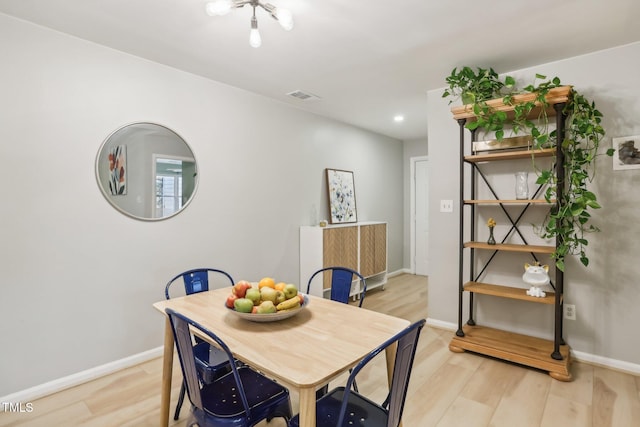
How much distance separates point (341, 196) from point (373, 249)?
35.5 inches

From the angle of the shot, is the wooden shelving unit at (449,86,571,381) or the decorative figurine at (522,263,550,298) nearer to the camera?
the wooden shelving unit at (449,86,571,381)

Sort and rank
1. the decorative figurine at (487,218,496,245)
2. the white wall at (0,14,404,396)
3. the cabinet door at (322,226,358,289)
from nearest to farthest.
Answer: the white wall at (0,14,404,396)
the decorative figurine at (487,218,496,245)
the cabinet door at (322,226,358,289)

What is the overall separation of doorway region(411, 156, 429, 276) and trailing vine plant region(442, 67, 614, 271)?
9.85 ft

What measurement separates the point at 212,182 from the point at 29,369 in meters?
1.88

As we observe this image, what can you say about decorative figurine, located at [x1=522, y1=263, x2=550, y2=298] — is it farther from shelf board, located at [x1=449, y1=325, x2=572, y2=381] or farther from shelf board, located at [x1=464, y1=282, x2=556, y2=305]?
shelf board, located at [x1=449, y1=325, x2=572, y2=381]

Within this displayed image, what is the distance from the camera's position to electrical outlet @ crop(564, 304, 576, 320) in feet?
9.15

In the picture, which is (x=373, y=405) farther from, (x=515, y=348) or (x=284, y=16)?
(x=284, y=16)

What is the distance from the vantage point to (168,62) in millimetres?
2830

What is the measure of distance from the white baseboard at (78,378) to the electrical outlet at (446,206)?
2.91 meters

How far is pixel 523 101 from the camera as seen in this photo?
2.61 m

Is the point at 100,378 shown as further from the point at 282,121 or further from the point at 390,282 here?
Answer: the point at 390,282

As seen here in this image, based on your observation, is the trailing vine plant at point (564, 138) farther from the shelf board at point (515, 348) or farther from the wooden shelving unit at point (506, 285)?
the shelf board at point (515, 348)

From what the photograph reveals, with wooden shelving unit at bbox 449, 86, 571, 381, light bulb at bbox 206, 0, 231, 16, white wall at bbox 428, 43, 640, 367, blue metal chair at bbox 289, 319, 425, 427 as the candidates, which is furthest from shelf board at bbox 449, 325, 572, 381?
light bulb at bbox 206, 0, 231, 16

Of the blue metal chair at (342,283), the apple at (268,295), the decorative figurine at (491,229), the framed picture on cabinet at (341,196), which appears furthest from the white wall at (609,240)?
the apple at (268,295)
